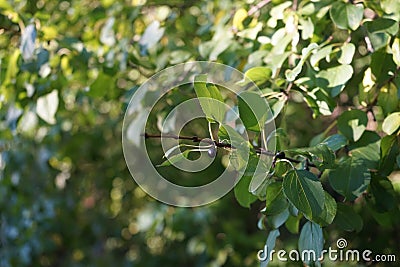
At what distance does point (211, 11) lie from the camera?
3.85 ft

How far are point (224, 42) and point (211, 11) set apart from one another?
0.29m

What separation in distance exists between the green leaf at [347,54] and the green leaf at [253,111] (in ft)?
0.44

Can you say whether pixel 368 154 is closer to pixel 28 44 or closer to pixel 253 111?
pixel 253 111

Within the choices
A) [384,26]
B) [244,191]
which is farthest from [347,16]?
[244,191]

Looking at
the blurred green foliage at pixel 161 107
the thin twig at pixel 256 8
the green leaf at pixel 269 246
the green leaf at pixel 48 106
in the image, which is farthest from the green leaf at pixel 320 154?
the green leaf at pixel 48 106

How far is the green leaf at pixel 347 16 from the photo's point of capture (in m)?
0.74

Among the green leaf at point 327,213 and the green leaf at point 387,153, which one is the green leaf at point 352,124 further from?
the green leaf at point 327,213

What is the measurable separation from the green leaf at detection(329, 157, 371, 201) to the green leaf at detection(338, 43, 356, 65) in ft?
0.44

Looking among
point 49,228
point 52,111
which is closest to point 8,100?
point 52,111

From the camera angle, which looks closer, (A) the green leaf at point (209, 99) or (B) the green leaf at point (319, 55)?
(A) the green leaf at point (209, 99)

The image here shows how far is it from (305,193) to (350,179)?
141 mm

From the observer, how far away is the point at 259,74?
760 millimetres

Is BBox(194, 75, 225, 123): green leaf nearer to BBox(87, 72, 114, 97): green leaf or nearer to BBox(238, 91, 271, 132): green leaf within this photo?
BBox(238, 91, 271, 132): green leaf

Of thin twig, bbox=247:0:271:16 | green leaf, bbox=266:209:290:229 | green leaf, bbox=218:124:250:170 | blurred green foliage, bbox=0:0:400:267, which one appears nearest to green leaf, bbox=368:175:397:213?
blurred green foliage, bbox=0:0:400:267
